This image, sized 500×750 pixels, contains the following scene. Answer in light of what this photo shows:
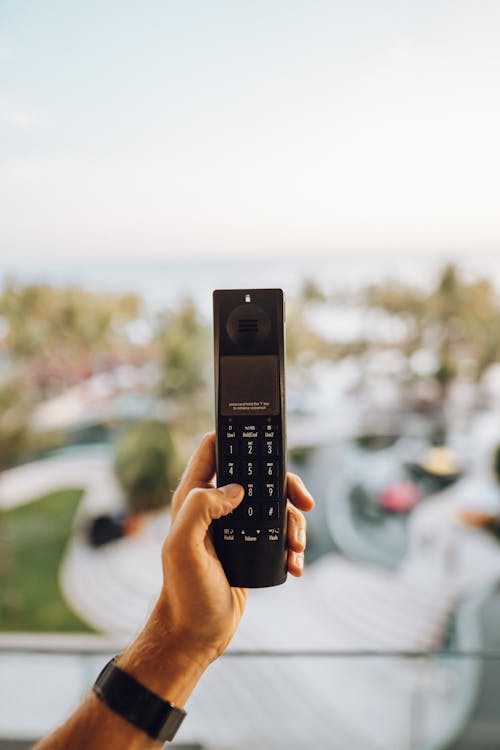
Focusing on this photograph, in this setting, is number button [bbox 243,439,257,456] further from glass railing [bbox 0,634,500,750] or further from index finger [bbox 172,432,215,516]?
glass railing [bbox 0,634,500,750]

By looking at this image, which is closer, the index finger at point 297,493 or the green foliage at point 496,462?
the index finger at point 297,493

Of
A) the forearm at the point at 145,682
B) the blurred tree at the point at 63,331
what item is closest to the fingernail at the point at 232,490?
the forearm at the point at 145,682

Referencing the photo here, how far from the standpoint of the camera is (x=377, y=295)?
575 cm

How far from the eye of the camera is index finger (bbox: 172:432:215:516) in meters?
0.63

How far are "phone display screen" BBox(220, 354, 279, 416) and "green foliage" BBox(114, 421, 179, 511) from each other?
521cm

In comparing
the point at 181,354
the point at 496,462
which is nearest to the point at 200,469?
the point at 181,354

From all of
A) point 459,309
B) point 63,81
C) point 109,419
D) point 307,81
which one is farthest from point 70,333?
point 307,81

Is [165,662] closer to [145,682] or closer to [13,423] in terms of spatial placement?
[145,682]

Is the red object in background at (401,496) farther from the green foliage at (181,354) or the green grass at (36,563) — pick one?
the green grass at (36,563)

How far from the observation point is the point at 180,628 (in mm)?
583

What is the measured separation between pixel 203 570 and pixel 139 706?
13 centimetres

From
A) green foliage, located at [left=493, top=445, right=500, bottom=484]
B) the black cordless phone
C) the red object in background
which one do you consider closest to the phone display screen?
the black cordless phone

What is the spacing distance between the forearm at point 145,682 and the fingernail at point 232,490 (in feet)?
0.42

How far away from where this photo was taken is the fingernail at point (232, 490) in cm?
59
